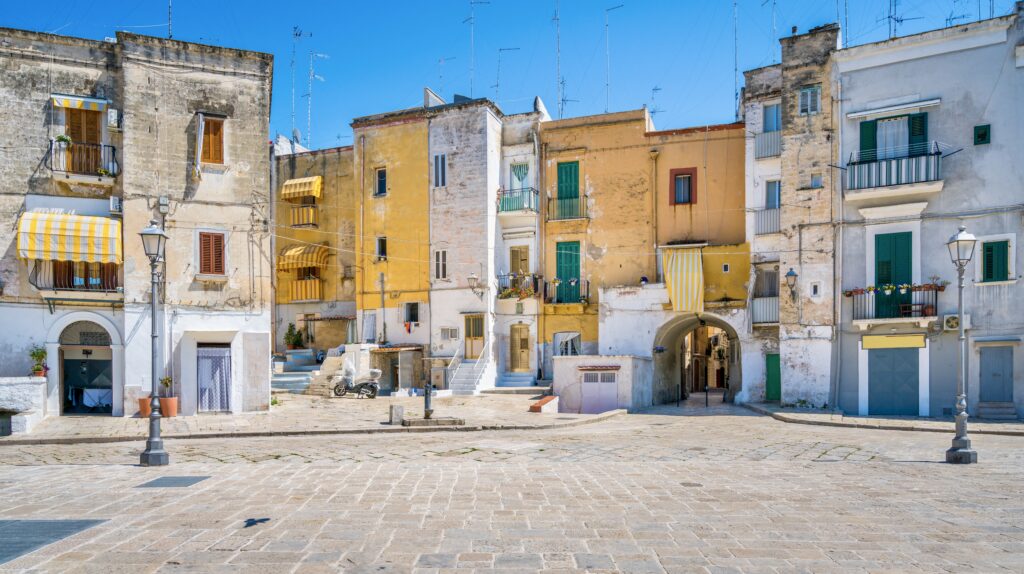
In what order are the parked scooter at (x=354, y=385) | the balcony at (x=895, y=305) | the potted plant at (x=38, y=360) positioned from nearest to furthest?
the potted plant at (x=38, y=360) → the balcony at (x=895, y=305) → the parked scooter at (x=354, y=385)

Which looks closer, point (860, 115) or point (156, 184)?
point (156, 184)

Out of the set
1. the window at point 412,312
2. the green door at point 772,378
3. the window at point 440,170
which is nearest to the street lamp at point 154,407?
the window at point 412,312

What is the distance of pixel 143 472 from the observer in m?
12.0

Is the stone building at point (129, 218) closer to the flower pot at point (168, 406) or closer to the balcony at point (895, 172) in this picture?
the flower pot at point (168, 406)

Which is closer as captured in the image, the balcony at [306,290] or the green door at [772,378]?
the green door at [772,378]

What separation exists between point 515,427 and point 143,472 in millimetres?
8891

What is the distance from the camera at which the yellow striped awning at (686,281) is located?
27.3m

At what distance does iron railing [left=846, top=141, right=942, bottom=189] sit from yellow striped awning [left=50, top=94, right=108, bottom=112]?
2381 cm

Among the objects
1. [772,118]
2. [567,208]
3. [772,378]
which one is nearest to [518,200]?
[567,208]

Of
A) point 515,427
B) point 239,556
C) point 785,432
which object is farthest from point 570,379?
point 239,556

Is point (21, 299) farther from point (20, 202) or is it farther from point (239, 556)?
point (239, 556)

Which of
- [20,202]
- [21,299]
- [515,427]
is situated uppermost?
[20,202]

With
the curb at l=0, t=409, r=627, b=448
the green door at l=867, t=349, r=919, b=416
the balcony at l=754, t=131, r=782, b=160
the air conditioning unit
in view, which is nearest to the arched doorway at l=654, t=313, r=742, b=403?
the green door at l=867, t=349, r=919, b=416

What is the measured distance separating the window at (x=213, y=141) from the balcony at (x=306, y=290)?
12617mm
